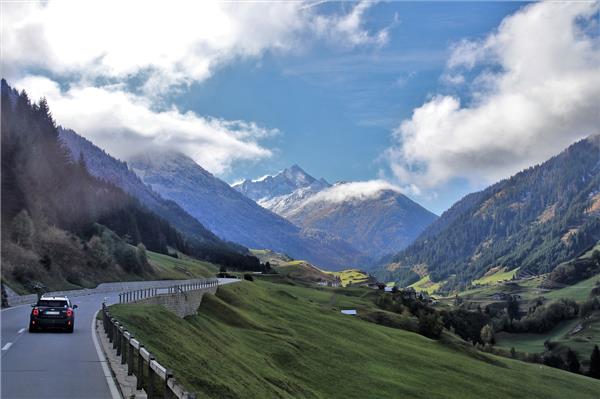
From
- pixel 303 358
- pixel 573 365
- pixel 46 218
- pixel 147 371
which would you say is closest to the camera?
pixel 147 371

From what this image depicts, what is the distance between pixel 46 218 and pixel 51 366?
114039mm

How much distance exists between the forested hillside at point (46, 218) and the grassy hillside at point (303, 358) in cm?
3598

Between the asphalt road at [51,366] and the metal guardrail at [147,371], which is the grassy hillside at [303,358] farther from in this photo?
the asphalt road at [51,366]

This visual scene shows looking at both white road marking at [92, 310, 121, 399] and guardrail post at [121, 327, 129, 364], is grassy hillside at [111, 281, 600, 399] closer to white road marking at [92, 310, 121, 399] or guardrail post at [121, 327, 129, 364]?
white road marking at [92, 310, 121, 399]

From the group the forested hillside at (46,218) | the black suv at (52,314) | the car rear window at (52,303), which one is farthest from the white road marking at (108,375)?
the forested hillside at (46,218)

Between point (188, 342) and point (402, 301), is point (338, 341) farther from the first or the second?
point (402, 301)

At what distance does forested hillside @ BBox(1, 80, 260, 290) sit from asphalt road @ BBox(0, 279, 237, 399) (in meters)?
54.4

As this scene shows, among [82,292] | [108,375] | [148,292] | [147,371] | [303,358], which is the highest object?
[148,292]

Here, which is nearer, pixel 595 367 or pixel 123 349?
pixel 123 349

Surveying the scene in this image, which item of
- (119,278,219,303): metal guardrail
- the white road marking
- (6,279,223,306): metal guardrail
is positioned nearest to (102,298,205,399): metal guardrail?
the white road marking

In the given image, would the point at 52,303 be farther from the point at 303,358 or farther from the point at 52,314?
the point at 303,358

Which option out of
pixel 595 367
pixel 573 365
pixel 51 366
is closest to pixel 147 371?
pixel 51 366

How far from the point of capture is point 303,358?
59.3 metres

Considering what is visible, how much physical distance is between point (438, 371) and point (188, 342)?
4272 cm
